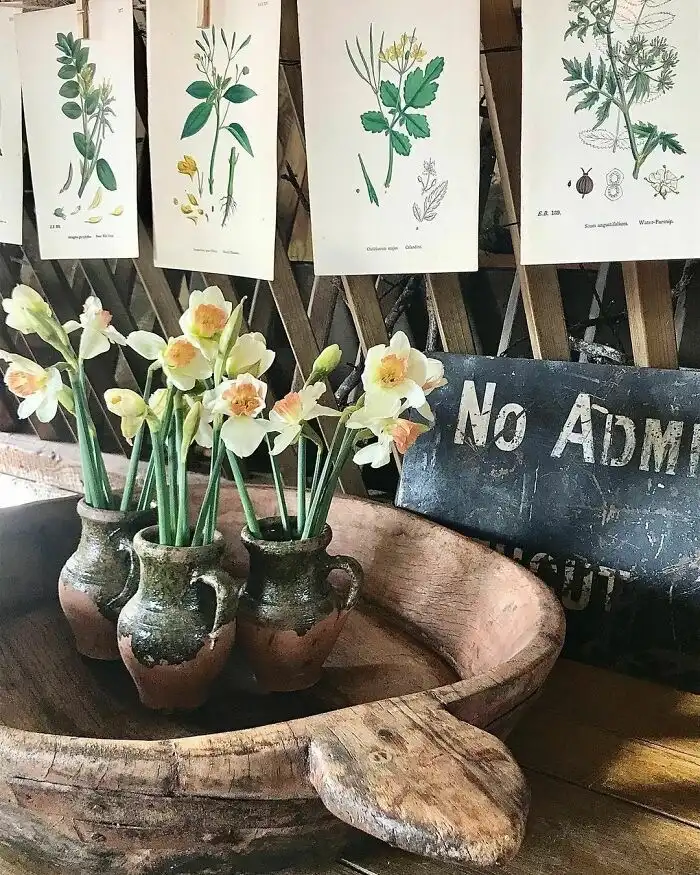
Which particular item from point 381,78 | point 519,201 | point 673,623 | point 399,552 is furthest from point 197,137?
point 673,623

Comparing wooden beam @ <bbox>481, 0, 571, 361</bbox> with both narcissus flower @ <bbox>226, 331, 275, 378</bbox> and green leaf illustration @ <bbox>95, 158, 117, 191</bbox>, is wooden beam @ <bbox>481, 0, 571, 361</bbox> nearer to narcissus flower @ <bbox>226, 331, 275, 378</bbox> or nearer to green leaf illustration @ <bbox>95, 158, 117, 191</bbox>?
narcissus flower @ <bbox>226, 331, 275, 378</bbox>

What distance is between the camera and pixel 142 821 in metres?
0.44

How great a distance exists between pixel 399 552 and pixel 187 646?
0.31m

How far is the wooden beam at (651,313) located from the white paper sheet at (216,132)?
1.42 feet

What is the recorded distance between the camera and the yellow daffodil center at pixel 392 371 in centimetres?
63

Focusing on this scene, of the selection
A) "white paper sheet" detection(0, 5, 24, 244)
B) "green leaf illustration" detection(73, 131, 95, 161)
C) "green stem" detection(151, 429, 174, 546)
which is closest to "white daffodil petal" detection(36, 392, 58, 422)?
"green stem" detection(151, 429, 174, 546)

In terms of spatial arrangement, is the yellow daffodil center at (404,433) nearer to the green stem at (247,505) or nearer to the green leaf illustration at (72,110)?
the green stem at (247,505)

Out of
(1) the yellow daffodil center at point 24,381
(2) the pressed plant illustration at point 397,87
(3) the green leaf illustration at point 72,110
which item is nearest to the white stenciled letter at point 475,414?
(2) the pressed plant illustration at point 397,87

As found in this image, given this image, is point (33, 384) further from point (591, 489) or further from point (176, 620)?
point (591, 489)

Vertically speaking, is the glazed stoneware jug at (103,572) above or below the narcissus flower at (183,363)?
below

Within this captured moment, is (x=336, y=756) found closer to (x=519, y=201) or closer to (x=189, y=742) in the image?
(x=189, y=742)

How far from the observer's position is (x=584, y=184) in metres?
0.75

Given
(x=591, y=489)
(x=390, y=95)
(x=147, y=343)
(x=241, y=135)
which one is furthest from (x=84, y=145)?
(x=591, y=489)

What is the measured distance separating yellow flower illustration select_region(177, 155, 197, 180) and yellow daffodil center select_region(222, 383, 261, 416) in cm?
56
